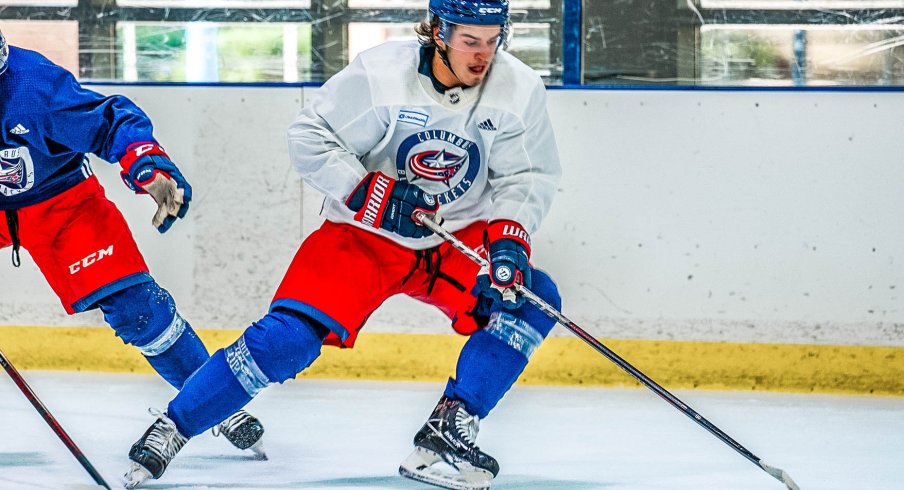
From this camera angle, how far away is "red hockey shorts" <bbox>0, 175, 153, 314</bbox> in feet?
8.77

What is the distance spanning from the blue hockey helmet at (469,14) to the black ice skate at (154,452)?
0.92 metres

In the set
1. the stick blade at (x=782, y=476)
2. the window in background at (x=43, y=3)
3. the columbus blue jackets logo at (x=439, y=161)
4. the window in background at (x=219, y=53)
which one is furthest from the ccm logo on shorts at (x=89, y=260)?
the window in background at (x=43, y=3)

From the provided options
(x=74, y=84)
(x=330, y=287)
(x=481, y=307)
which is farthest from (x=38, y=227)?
(x=481, y=307)

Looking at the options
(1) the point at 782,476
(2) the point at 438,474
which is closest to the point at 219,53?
(2) the point at 438,474

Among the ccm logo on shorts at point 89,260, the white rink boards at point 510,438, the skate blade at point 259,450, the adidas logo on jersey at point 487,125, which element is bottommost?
the white rink boards at point 510,438

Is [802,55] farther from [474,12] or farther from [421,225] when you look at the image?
[421,225]

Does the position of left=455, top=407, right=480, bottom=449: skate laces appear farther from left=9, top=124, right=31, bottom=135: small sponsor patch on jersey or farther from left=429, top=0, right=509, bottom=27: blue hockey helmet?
left=9, top=124, right=31, bottom=135: small sponsor patch on jersey

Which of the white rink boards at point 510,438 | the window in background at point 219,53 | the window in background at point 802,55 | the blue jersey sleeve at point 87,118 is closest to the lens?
the blue jersey sleeve at point 87,118

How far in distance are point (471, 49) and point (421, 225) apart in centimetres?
35

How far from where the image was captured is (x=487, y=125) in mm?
2533

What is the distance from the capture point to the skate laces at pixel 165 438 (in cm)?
241

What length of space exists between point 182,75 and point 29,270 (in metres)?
A: 0.82

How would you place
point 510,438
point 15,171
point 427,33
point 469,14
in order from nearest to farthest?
1. point 469,14
2. point 427,33
3. point 15,171
4. point 510,438

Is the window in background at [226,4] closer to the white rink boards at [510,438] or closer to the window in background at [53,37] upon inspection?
the window in background at [53,37]
